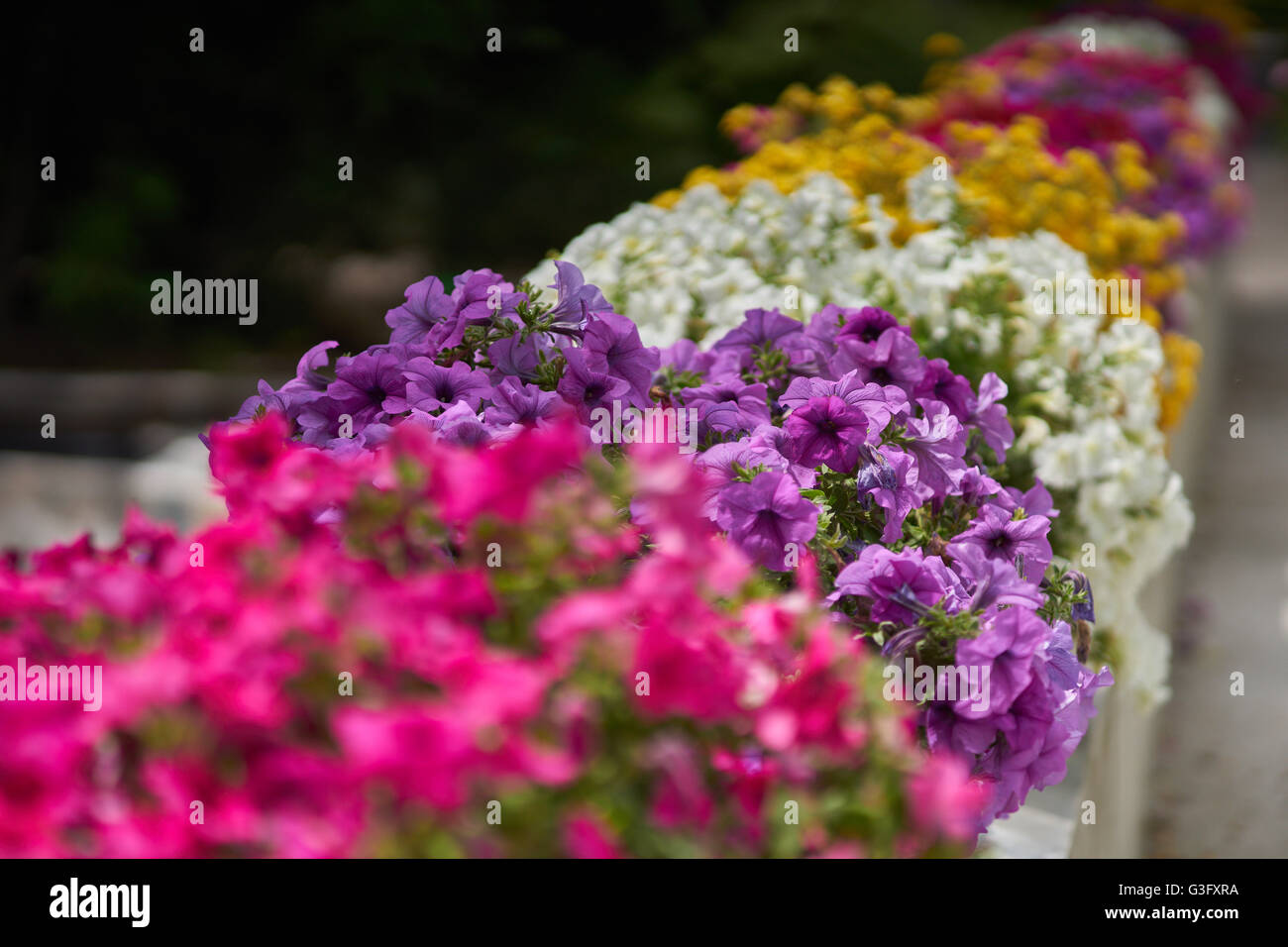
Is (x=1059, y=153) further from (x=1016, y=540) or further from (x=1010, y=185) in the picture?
(x=1016, y=540)

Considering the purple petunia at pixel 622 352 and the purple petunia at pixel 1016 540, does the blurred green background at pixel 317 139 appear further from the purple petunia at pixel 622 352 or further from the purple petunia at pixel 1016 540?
the purple petunia at pixel 1016 540

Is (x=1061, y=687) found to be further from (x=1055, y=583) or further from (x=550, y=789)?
(x=550, y=789)

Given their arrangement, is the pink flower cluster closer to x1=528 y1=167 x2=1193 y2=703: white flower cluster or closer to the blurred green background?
x1=528 y1=167 x2=1193 y2=703: white flower cluster

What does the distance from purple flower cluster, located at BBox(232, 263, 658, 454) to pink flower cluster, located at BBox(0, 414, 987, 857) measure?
516 millimetres

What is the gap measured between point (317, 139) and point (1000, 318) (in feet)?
24.5

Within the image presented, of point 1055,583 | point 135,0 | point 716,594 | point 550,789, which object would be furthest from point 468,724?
point 135,0

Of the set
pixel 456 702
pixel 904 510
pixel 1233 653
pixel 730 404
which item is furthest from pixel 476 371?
pixel 1233 653

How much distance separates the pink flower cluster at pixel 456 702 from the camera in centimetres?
79

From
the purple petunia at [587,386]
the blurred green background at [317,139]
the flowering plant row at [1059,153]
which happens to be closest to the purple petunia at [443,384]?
the purple petunia at [587,386]

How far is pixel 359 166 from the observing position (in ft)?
29.3

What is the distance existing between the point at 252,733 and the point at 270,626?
8 centimetres

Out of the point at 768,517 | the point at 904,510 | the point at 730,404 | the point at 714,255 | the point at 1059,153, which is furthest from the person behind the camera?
the point at 1059,153

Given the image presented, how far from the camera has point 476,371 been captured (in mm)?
1626

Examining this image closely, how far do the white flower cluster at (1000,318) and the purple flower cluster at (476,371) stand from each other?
1.97ft
